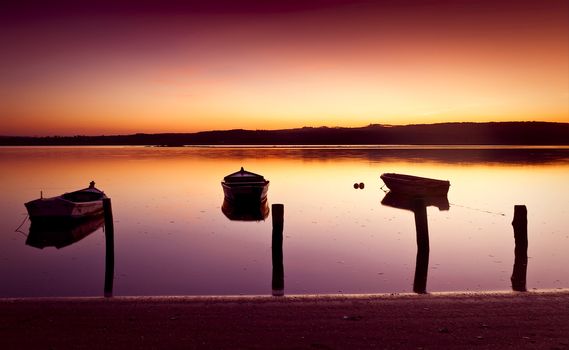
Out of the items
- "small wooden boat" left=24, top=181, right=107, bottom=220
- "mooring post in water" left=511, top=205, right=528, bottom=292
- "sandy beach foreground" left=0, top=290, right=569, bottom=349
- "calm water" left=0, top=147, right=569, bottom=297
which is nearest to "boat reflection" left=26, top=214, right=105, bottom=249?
"small wooden boat" left=24, top=181, right=107, bottom=220

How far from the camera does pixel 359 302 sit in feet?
32.5

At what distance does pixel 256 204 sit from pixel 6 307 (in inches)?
985

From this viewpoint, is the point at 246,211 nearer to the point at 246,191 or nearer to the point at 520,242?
the point at 246,191

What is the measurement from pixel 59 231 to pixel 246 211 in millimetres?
11581

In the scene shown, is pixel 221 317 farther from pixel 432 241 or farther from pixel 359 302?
pixel 432 241

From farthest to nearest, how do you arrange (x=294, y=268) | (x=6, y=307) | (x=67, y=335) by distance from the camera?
1. (x=294, y=268)
2. (x=6, y=307)
3. (x=67, y=335)

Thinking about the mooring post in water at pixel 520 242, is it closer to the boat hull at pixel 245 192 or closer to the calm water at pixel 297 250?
the calm water at pixel 297 250

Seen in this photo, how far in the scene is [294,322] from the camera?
882cm

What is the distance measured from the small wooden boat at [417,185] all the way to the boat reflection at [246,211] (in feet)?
39.6

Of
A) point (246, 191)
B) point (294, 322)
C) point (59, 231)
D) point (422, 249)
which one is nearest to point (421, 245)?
point (422, 249)

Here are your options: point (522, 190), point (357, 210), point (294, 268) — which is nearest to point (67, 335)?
point (294, 268)

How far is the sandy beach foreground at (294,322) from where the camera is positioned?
25.9ft

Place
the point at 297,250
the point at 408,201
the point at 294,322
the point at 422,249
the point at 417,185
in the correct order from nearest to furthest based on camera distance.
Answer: the point at 294,322 < the point at 422,249 < the point at 297,250 < the point at 417,185 < the point at 408,201

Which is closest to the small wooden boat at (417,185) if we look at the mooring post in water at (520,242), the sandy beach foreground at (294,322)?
the mooring post in water at (520,242)
